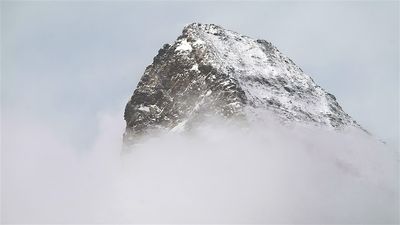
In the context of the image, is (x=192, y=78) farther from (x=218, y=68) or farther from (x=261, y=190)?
(x=261, y=190)

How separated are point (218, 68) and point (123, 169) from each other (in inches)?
882

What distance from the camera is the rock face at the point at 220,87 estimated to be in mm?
101000

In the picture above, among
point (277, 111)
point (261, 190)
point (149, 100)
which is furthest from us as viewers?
point (149, 100)

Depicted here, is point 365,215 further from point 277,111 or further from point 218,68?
point 218,68

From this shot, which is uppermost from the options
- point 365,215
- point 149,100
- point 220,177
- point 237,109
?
point 149,100

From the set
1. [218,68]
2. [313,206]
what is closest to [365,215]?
[313,206]

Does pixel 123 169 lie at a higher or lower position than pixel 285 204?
higher

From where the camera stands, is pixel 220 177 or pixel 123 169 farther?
pixel 123 169

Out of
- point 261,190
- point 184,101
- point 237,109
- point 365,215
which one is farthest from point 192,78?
point 365,215

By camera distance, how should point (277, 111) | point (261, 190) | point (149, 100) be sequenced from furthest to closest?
point (149, 100)
point (277, 111)
point (261, 190)

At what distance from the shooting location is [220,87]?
100875 mm

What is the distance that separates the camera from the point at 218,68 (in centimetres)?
10331

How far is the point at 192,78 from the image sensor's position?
107m

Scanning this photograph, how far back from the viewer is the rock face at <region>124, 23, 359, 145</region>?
10100 centimetres
